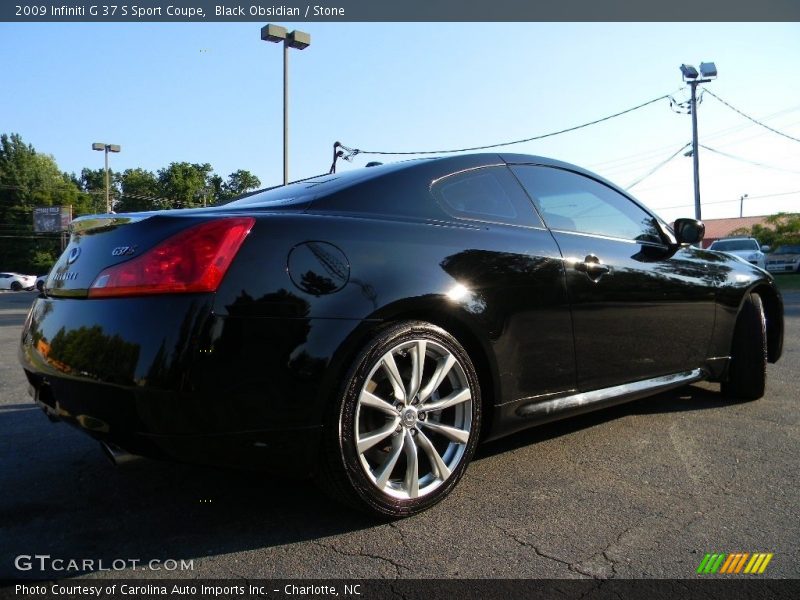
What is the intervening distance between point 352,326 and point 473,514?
88cm

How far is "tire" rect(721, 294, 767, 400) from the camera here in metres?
4.23

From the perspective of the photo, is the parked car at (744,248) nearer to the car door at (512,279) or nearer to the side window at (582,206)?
the side window at (582,206)

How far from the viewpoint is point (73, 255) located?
253cm

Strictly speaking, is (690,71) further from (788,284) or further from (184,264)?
(184,264)

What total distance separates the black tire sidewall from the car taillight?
57cm

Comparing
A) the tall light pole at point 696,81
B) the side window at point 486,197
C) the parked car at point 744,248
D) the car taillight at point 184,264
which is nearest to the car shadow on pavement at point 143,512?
the car taillight at point 184,264

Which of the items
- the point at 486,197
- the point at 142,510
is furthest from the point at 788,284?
the point at 142,510

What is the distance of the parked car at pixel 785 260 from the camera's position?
34.1 metres

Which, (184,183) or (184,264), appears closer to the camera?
(184,264)

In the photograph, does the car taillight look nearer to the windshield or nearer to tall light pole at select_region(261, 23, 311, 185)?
tall light pole at select_region(261, 23, 311, 185)

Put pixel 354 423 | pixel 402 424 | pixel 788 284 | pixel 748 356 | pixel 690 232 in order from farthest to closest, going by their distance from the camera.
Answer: pixel 788 284, pixel 748 356, pixel 690 232, pixel 402 424, pixel 354 423

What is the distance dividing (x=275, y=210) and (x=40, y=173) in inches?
2885

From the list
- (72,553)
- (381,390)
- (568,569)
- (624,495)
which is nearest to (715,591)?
(568,569)

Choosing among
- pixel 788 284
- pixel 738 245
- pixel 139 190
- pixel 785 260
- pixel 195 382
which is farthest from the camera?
pixel 139 190
